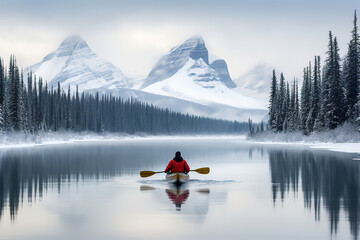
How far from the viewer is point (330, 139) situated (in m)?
76.8

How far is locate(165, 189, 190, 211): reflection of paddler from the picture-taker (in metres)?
19.0

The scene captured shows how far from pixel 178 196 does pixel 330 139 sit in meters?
59.0

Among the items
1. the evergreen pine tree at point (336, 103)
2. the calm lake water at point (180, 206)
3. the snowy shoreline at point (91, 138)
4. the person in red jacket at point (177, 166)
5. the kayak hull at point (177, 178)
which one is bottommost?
the calm lake water at point (180, 206)

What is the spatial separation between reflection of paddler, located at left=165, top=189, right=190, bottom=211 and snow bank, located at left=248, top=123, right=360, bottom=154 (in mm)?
36086

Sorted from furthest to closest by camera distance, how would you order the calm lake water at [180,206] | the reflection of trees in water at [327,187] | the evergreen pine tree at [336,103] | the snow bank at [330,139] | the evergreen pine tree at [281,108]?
the evergreen pine tree at [281,108]
the evergreen pine tree at [336,103]
the snow bank at [330,139]
the reflection of trees in water at [327,187]
the calm lake water at [180,206]

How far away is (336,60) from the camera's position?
267 ft

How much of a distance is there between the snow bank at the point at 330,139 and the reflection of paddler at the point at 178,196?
36.1 metres

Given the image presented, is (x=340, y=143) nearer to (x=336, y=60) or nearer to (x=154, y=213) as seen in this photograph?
(x=336, y=60)

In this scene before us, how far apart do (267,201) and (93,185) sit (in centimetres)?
914

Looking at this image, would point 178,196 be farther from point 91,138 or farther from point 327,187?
point 91,138

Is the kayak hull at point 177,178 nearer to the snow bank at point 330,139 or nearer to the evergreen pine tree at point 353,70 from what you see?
the snow bank at point 330,139

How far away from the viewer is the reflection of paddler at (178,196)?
19047 mm

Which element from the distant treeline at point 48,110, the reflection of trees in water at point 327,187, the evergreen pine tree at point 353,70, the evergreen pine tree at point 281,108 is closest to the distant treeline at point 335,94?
the evergreen pine tree at point 353,70

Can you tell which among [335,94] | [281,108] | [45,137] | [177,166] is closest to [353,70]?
[335,94]
